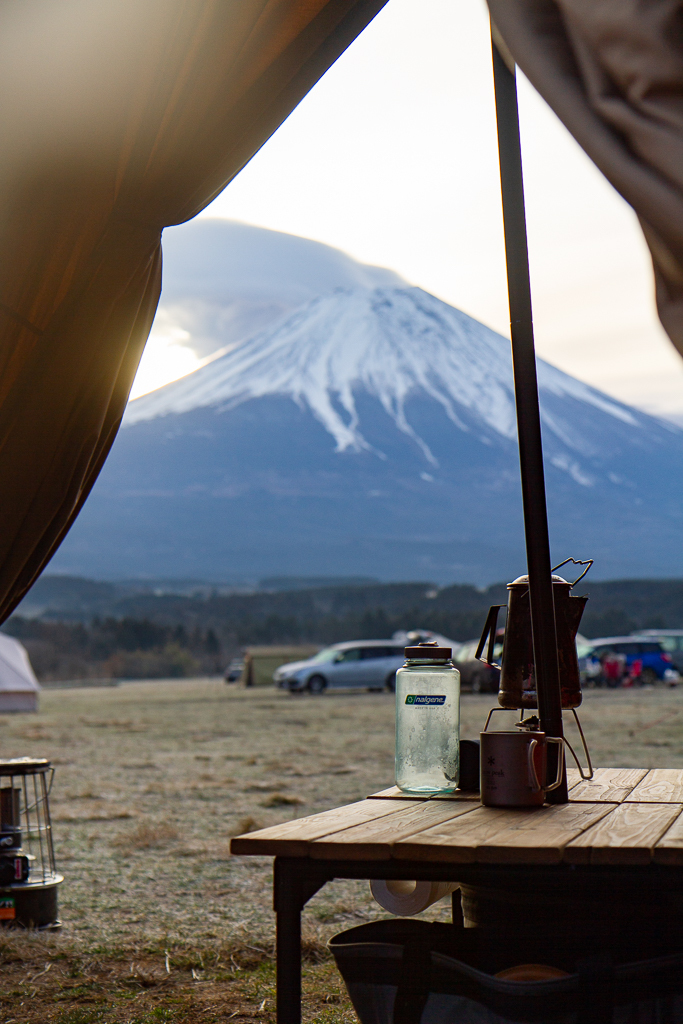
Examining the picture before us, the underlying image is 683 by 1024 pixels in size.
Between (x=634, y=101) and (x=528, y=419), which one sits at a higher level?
(x=634, y=101)

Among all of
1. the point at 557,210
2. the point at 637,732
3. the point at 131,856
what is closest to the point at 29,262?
the point at 557,210

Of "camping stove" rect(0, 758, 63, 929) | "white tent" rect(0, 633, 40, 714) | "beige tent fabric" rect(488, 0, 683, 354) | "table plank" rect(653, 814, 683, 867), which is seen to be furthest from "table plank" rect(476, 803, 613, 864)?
"white tent" rect(0, 633, 40, 714)

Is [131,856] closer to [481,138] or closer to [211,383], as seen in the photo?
[481,138]

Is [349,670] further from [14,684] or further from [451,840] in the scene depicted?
[451,840]

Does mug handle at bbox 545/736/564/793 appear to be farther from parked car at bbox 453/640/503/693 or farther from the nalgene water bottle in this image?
parked car at bbox 453/640/503/693

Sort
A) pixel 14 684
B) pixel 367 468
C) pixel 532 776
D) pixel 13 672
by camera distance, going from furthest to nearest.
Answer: pixel 367 468
pixel 13 672
pixel 14 684
pixel 532 776

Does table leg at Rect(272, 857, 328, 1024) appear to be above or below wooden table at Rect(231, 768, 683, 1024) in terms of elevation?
below

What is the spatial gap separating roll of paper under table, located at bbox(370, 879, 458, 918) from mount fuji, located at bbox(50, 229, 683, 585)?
324 feet

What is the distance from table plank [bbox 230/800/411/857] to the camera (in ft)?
5.07

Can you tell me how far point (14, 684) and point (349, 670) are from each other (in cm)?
596

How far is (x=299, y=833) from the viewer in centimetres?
162

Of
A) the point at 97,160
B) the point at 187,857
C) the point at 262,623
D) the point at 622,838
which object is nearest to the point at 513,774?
the point at 622,838

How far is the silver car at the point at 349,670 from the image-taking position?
1861 centimetres

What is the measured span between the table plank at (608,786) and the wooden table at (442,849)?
210mm
